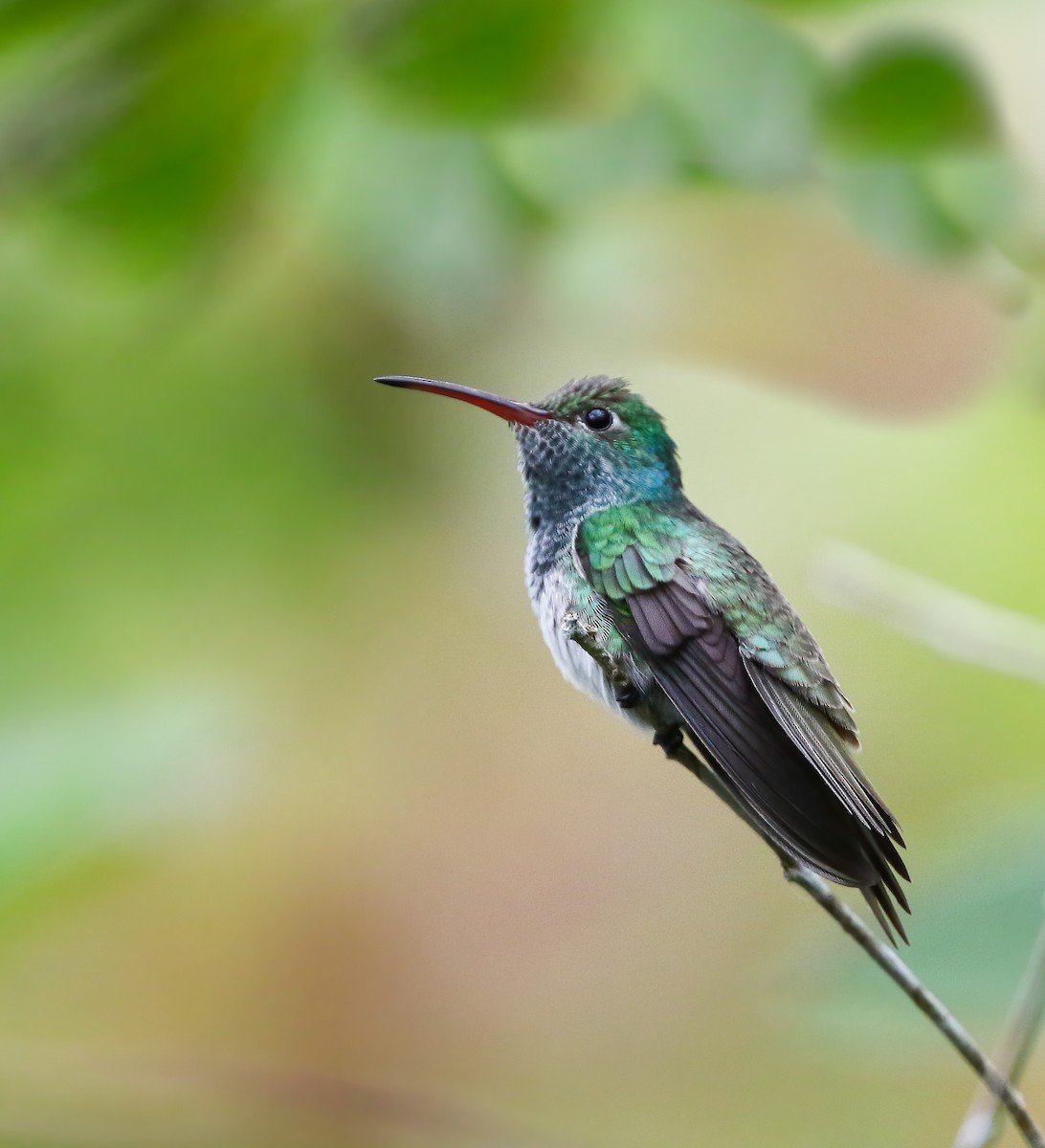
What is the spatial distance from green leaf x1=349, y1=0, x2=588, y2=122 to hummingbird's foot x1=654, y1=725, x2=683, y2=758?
0.76 meters

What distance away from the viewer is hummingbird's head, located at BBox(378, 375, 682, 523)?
1.44 m

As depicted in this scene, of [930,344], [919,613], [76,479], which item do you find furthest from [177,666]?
[919,613]

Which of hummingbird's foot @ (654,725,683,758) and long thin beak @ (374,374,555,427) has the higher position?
long thin beak @ (374,374,555,427)

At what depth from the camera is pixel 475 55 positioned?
1.47m

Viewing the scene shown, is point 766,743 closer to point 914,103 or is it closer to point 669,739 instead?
point 669,739

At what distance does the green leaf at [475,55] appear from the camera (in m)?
1.48

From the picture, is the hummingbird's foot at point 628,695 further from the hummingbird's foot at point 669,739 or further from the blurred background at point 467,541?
the blurred background at point 467,541

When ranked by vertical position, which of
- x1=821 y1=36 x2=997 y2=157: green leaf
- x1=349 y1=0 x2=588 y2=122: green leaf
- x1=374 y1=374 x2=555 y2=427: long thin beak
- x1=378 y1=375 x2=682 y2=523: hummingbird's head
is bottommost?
x1=374 y1=374 x2=555 y2=427: long thin beak

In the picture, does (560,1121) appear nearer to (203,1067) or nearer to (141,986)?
(141,986)

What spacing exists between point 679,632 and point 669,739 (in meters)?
0.10

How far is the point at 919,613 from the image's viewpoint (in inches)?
46.1

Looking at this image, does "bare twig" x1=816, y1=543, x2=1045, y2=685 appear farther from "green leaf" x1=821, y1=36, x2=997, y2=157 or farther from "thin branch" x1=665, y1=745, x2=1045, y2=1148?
"green leaf" x1=821, y1=36, x2=997, y2=157

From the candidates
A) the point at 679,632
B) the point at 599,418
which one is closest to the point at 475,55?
the point at 599,418

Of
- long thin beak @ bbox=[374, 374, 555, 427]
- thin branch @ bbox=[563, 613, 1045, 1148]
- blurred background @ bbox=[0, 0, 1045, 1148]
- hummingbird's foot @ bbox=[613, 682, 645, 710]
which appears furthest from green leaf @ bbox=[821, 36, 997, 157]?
thin branch @ bbox=[563, 613, 1045, 1148]
